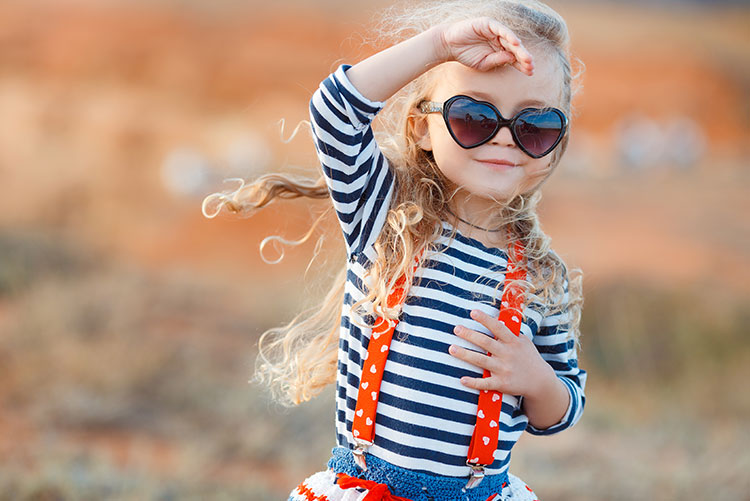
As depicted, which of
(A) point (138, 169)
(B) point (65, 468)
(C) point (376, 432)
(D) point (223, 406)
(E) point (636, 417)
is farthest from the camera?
(A) point (138, 169)

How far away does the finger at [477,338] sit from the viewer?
63.4 inches

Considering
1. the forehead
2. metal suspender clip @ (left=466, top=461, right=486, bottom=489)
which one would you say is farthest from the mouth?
metal suspender clip @ (left=466, top=461, right=486, bottom=489)

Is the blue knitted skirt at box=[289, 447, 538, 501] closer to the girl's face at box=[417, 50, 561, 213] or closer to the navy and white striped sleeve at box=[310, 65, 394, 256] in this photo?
the navy and white striped sleeve at box=[310, 65, 394, 256]

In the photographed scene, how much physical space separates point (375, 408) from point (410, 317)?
0.19 metres

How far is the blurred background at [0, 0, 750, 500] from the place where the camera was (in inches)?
156

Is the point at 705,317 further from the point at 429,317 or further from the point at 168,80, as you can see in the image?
the point at 168,80

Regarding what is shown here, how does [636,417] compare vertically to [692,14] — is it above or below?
below

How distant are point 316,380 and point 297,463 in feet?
7.08

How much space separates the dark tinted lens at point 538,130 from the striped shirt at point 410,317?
243mm

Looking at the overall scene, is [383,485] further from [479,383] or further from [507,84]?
[507,84]

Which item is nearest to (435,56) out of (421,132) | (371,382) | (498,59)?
(498,59)

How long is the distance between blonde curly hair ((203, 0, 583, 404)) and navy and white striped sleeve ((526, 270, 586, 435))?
0.07 feet

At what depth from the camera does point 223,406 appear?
4477 millimetres

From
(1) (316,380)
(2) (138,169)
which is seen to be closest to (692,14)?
(2) (138,169)
